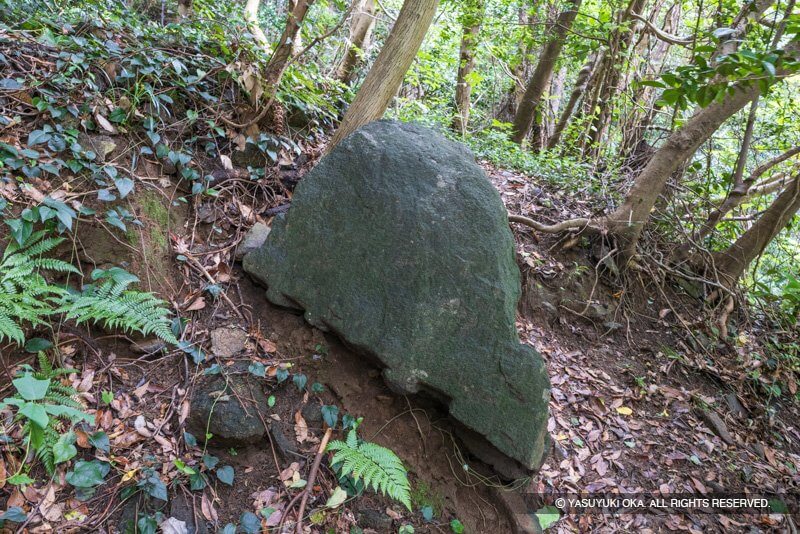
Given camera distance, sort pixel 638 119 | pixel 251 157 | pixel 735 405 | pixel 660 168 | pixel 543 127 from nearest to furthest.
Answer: pixel 251 157 → pixel 735 405 → pixel 660 168 → pixel 638 119 → pixel 543 127

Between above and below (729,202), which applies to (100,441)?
below

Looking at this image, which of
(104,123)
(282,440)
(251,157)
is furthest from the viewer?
(251,157)

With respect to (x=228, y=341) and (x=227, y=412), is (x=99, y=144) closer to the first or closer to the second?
(x=228, y=341)

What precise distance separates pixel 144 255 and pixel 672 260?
6.01m

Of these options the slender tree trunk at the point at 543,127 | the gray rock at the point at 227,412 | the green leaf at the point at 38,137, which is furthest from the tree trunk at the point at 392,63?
the slender tree trunk at the point at 543,127

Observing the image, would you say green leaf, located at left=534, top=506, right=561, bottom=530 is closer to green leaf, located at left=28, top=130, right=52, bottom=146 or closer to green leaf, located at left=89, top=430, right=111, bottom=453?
green leaf, located at left=89, top=430, right=111, bottom=453

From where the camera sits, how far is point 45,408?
2125mm

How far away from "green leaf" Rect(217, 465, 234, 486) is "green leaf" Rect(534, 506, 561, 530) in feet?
7.02

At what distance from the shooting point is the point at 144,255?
3.41 m

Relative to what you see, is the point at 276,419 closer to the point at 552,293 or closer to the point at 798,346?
the point at 552,293

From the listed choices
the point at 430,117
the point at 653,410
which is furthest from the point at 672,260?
the point at 430,117

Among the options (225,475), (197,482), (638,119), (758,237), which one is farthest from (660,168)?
(197,482)

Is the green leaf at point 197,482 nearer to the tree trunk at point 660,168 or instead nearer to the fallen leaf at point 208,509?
the fallen leaf at point 208,509

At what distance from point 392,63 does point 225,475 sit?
142 inches
